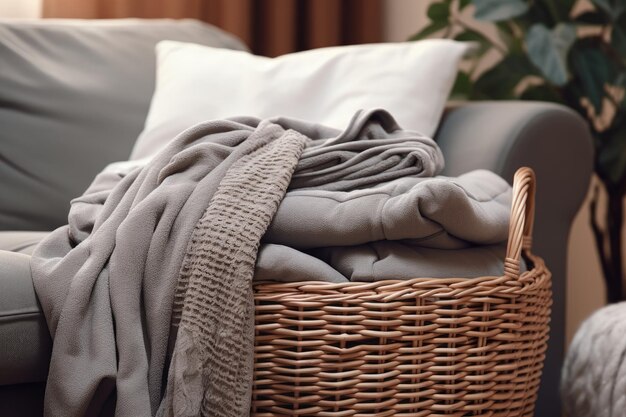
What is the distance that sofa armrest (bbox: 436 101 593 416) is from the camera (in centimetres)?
138

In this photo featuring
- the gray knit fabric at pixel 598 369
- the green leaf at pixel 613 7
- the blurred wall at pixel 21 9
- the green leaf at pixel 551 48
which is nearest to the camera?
the gray knit fabric at pixel 598 369

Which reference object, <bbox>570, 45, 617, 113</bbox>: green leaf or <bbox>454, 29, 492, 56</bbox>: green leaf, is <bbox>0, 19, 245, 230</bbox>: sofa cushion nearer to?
<bbox>454, 29, 492, 56</bbox>: green leaf

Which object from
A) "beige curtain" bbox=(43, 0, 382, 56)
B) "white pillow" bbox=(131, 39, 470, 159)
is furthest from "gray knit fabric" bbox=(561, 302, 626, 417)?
"beige curtain" bbox=(43, 0, 382, 56)

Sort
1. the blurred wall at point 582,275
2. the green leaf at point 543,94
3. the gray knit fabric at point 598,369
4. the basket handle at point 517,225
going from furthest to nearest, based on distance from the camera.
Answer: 1. the blurred wall at point 582,275
2. the green leaf at point 543,94
3. the gray knit fabric at point 598,369
4. the basket handle at point 517,225

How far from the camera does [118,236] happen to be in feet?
3.42

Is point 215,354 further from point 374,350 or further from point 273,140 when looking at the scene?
point 273,140

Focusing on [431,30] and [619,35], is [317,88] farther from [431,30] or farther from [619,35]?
[619,35]

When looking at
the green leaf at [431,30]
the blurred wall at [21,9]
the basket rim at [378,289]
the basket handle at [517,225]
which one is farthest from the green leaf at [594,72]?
the blurred wall at [21,9]

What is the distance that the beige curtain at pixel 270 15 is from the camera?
2.26 meters

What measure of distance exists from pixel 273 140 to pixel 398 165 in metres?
0.17

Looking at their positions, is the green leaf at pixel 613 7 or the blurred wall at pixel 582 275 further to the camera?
the blurred wall at pixel 582 275

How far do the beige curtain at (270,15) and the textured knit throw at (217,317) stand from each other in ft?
4.50

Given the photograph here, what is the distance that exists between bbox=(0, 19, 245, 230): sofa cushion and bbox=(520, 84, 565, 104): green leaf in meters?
0.86

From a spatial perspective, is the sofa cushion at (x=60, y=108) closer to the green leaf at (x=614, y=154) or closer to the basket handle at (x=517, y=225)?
the basket handle at (x=517, y=225)
